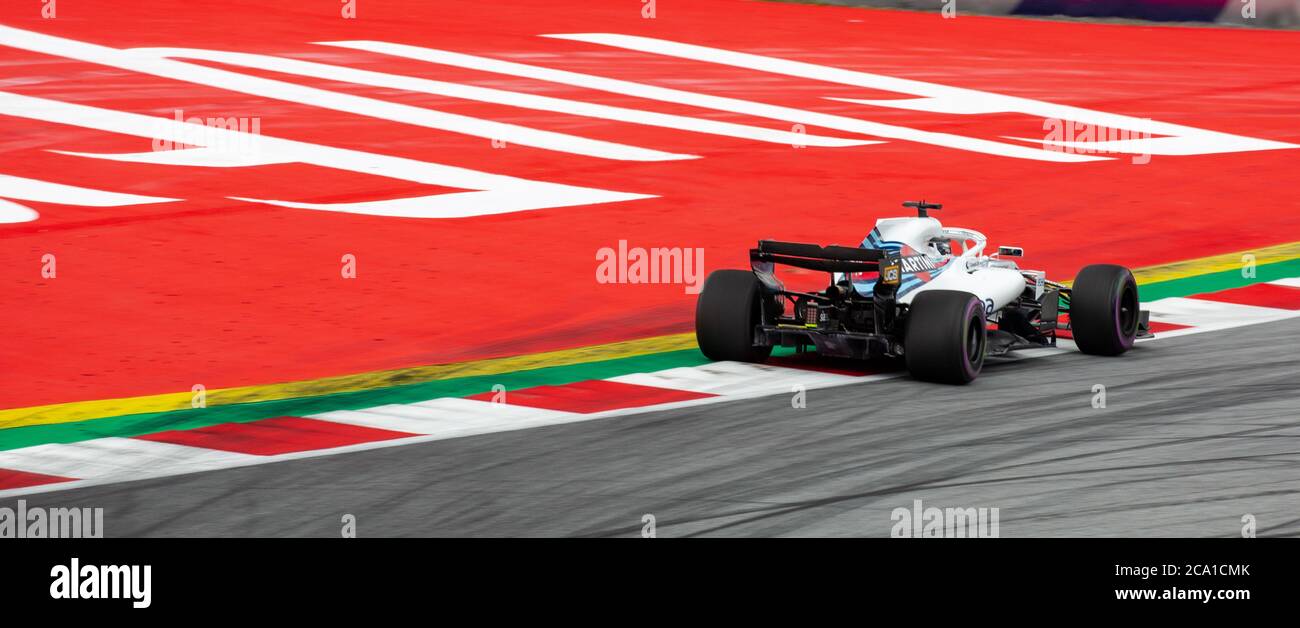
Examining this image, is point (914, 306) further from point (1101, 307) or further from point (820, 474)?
point (820, 474)

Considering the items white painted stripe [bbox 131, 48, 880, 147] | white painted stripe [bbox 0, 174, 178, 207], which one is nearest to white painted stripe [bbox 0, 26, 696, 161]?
white painted stripe [bbox 131, 48, 880, 147]

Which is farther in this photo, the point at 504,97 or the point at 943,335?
the point at 504,97

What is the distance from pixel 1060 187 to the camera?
18.8 meters

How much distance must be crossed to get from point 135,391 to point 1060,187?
37.2ft

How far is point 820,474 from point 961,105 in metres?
16.7

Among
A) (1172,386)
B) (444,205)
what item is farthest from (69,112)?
(1172,386)

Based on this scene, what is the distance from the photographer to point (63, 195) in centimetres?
1717

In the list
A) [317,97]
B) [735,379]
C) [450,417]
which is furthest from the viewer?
[317,97]

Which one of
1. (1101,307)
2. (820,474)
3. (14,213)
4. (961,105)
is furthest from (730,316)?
(961,105)

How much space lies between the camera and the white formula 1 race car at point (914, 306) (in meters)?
10.2

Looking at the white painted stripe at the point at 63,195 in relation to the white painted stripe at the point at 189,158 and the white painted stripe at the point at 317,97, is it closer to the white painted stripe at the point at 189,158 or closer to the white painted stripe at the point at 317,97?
the white painted stripe at the point at 189,158

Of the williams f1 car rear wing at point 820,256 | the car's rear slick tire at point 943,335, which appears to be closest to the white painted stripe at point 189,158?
the williams f1 car rear wing at point 820,256

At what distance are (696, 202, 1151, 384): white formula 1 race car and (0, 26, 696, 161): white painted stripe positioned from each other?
904cm

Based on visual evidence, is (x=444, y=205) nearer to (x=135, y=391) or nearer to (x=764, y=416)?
(x=135, y=391)
